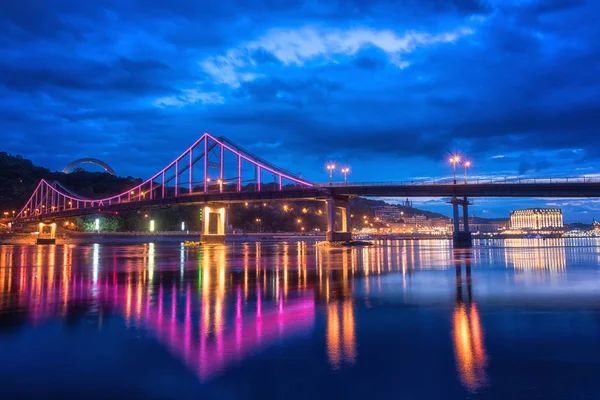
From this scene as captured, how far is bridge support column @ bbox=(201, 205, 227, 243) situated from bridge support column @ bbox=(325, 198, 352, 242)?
24.6 m

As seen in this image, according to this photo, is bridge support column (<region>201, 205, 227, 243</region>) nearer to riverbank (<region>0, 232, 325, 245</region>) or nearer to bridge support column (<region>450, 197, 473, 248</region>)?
riverbank (<region>0, 232, 325, 245</region>)

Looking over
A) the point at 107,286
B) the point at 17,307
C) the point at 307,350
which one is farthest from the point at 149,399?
the point at 107,286

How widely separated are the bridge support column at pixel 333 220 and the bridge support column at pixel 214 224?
80.8 feet

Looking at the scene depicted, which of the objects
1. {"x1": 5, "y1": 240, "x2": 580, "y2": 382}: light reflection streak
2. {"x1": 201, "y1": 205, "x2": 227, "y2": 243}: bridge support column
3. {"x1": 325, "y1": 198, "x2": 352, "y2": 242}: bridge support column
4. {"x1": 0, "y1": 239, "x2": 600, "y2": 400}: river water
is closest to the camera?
{"x1": 0, "y1": 239, "x2": 600, "y2": 400}: river water

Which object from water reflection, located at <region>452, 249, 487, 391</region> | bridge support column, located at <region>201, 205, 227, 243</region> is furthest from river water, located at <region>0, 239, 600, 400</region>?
bridge support column, located at <region>201, 205, 227, 243</region>

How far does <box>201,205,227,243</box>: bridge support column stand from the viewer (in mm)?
94500

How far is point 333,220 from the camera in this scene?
269 ft

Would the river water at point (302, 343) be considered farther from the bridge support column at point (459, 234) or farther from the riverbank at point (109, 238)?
the riverbank at point (109, 238)

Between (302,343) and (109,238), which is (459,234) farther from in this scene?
(109,238)

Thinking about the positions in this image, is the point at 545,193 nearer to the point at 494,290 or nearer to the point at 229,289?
the point at 494,290

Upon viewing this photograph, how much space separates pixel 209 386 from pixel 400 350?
381cm

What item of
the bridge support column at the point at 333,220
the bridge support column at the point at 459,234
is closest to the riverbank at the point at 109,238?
the bridge support column at the point at 333,220

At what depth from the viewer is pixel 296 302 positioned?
1509 cm

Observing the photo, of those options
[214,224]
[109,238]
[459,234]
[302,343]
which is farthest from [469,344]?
[109,238]
